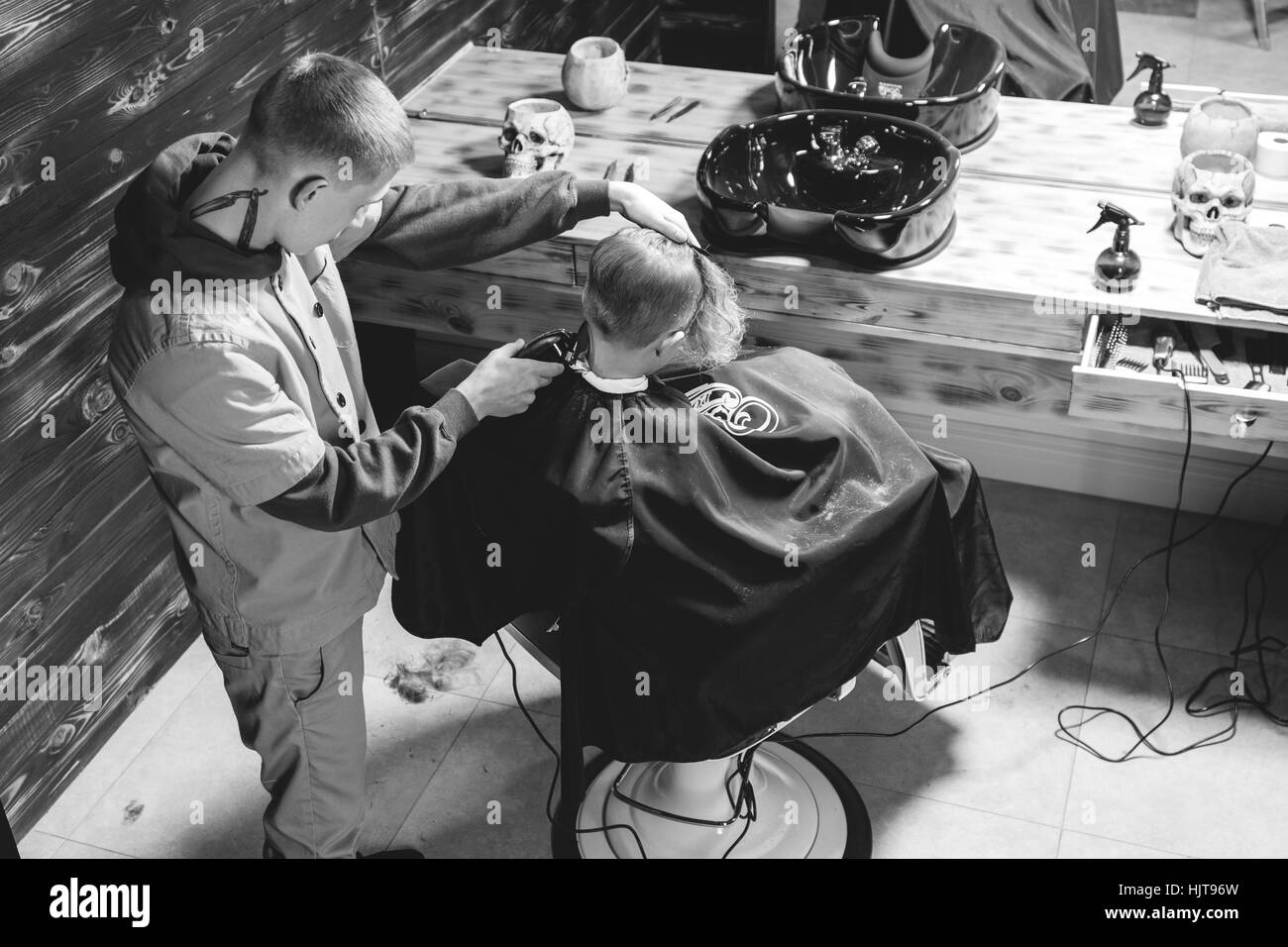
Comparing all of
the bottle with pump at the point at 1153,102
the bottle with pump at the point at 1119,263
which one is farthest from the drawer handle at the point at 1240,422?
the bottle with pump at the point at 1153,102

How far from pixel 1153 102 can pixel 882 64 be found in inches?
23.3

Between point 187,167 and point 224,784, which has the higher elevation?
point 187,167

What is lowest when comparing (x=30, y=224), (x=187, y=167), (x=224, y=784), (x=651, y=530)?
(x=224, y=784)

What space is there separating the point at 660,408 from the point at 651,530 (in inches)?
8.0

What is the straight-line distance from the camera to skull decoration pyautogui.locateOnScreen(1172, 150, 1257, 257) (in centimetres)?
247

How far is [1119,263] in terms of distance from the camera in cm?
238

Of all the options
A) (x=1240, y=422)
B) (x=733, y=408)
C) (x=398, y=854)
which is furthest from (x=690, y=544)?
(x=1240, y=422)

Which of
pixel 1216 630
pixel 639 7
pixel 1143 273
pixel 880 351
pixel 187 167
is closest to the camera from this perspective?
pixel 187 167

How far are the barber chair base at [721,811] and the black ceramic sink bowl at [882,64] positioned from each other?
4.51ft

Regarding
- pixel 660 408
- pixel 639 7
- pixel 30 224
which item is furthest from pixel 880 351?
pixel 639 7

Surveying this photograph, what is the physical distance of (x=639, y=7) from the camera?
3.96 m

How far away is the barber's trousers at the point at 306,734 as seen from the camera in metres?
2.14

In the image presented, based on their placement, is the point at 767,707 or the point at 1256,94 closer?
the point at 767,707

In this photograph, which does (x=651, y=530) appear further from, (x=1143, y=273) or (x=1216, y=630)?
(x=1216, y=630)
